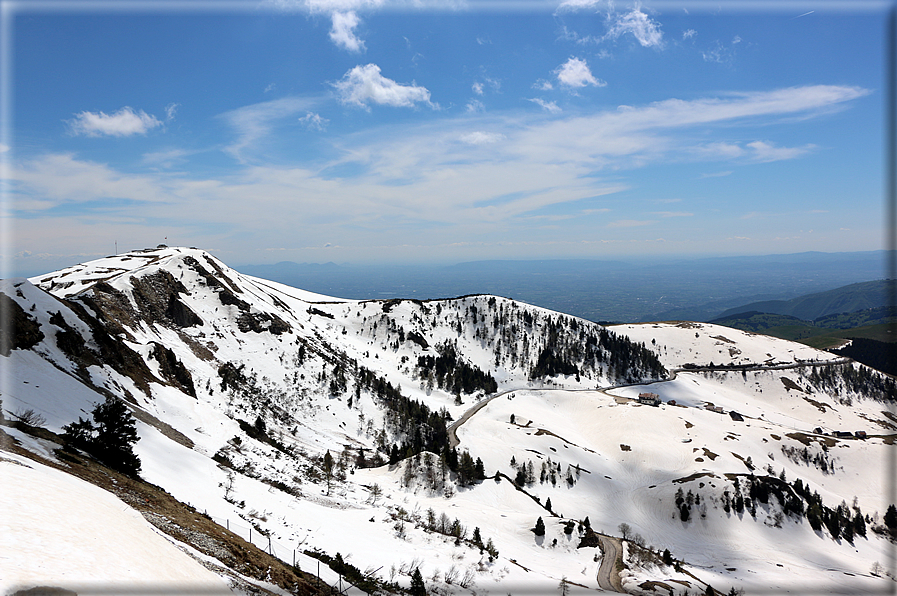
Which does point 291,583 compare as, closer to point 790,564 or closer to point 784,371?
point 790,564

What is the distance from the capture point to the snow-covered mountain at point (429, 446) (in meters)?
30.8

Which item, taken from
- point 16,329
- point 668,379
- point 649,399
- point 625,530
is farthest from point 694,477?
point 16,329

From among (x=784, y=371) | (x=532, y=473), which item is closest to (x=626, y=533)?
(x=532, y=473)

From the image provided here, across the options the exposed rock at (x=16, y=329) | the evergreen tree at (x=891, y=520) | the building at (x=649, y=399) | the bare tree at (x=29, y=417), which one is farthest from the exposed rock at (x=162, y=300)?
the evergreen tree at (x=891, y=520)

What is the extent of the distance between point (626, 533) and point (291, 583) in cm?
6467

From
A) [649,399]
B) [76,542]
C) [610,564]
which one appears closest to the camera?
[76,542]

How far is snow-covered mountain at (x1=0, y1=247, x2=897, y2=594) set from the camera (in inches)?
1214

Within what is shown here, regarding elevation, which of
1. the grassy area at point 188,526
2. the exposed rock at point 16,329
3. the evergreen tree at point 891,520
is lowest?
the evergreen tree at point 891,520

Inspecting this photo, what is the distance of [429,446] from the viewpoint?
8225 centimetres

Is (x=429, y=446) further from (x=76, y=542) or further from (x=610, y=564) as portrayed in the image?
(x=76, y=542)

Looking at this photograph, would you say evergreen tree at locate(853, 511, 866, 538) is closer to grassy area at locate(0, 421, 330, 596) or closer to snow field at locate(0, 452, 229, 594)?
grassy area at locate(0, 421, 330, 596)

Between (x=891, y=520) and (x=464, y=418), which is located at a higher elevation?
(x=464, y=418)

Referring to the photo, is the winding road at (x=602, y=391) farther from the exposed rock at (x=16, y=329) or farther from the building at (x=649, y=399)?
the exposed rock at (x=16, y=329)

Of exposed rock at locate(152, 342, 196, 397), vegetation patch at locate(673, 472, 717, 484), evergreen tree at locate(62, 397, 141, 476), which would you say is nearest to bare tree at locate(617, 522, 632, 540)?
vegetation patch at locate(673, 472, 717, 484)
